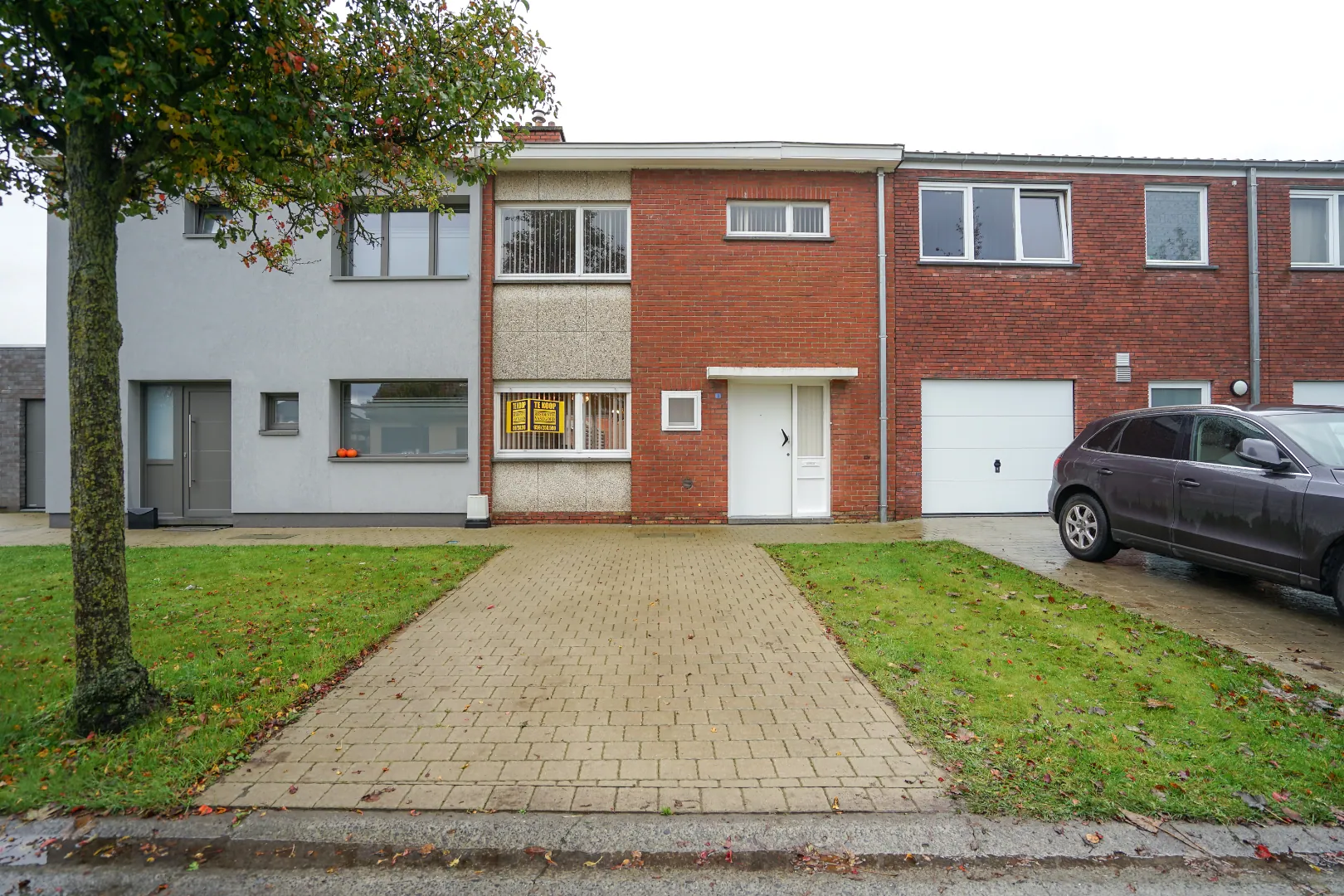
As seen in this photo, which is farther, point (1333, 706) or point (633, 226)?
point (633, 226)

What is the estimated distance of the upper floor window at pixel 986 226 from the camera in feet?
38.5

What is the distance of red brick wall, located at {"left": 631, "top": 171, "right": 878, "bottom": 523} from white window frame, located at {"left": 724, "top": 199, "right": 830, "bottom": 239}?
0.32 feet

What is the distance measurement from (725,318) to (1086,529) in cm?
616

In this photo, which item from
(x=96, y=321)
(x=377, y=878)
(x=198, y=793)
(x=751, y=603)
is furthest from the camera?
(x=751, y=603)

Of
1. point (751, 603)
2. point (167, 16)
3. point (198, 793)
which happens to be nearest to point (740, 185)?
point (751, 603)

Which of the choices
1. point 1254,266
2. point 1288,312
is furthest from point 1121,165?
point 1288,312

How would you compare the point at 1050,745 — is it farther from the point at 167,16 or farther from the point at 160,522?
the point at 160,522

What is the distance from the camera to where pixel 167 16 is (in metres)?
3.71

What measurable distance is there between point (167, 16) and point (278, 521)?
30.7 ft

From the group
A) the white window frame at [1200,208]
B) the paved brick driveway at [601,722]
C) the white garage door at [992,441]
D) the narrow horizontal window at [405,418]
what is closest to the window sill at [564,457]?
the narrow horizontal window at [405,418]

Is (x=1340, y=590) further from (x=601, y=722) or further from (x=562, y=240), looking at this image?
(x=562, y=240)

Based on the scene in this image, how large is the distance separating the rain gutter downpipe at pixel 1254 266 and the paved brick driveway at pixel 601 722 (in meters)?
11.1

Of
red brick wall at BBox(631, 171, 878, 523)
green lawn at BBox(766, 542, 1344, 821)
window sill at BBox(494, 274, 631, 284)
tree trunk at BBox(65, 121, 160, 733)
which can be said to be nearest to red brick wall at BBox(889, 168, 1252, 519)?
red brick wall at BBox(631, 171, 878, 523)

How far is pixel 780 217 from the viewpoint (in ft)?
38.1
